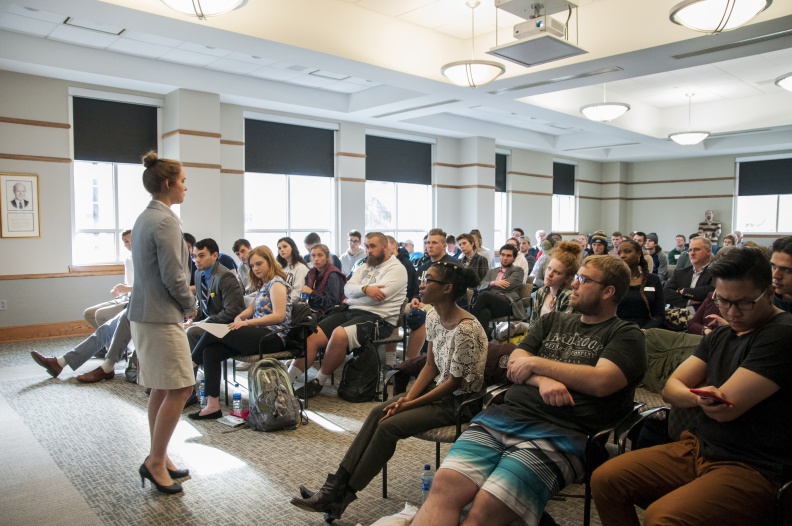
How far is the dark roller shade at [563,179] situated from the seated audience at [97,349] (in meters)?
12.3

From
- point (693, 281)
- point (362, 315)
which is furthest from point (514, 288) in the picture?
point (362, 315)

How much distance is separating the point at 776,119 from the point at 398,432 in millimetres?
10990

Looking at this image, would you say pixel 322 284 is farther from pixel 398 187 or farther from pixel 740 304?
pixel 398 187

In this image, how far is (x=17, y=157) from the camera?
23.2 feet

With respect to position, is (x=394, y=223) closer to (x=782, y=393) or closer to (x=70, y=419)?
(x=70, y=419)

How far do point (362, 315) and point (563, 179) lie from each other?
469 inches

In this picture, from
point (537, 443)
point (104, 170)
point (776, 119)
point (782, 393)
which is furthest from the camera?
point (776, 119)

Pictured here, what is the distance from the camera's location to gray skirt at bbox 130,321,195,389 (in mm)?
2924

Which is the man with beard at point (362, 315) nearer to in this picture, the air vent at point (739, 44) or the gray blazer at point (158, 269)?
the gray blazer at point (158, 269)

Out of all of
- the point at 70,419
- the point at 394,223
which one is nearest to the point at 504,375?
the point at 70,419

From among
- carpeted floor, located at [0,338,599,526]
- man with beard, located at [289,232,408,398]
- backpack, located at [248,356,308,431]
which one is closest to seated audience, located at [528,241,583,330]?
carpeted floor, located at [0,338,599,526]

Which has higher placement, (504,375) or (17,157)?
(17,157)

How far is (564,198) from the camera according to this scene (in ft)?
51.5

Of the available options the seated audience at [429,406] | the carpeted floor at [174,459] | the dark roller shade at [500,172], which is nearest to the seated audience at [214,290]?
the carpeted floor at [174,459]
